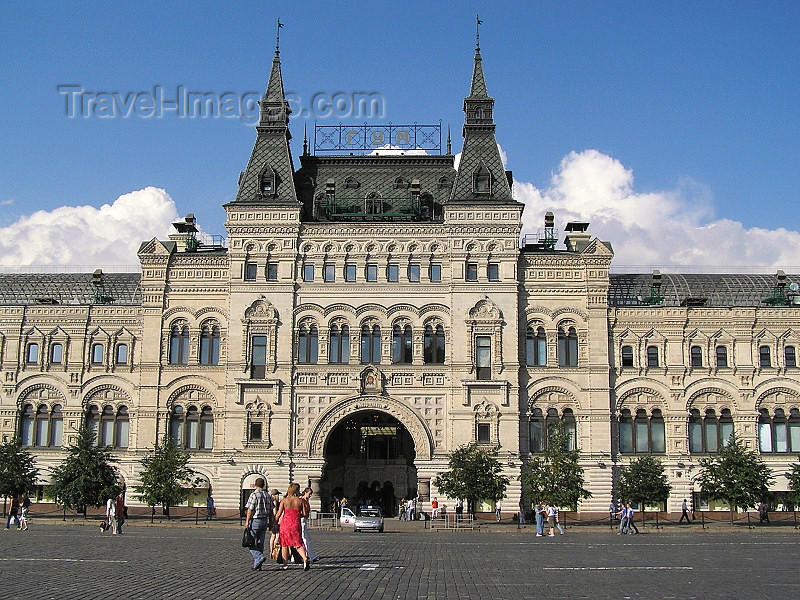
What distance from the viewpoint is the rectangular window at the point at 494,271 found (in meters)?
62.2

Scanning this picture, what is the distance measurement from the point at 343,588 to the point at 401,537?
23.7 metres

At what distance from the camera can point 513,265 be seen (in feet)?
203

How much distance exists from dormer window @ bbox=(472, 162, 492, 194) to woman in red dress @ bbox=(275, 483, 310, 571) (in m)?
41.9

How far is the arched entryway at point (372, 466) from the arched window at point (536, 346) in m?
11.1

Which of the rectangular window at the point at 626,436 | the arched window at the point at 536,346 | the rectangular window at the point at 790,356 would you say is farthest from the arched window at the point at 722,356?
the arched window at the point at 536,346

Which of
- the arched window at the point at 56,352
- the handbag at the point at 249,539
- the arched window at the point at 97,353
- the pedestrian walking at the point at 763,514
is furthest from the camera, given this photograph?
the arched window at the point at 56,352

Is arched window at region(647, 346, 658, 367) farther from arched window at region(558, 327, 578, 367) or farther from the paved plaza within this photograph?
the paved plaza

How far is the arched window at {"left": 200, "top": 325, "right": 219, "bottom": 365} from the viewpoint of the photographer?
2478 inches

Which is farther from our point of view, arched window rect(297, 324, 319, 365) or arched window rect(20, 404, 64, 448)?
arched window rect(20, 404, 64, 448)

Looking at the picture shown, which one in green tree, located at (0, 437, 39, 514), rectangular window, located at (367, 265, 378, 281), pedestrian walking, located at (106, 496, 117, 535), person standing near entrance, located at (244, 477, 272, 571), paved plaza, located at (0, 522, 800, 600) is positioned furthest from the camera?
rectangular window, located at (367, 265, 378, 281)

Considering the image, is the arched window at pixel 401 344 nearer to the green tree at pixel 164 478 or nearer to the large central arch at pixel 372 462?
the large central arch at pixel 372 462

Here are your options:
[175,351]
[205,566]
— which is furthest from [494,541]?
[175,351]

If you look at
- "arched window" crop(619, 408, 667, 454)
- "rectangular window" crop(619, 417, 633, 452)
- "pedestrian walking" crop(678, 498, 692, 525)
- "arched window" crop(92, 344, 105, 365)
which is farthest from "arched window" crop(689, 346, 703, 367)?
"arched window" crop(92, 344, 105, 365)

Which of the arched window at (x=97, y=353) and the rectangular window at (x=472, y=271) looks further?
the arched window at (x=97, y=353)
